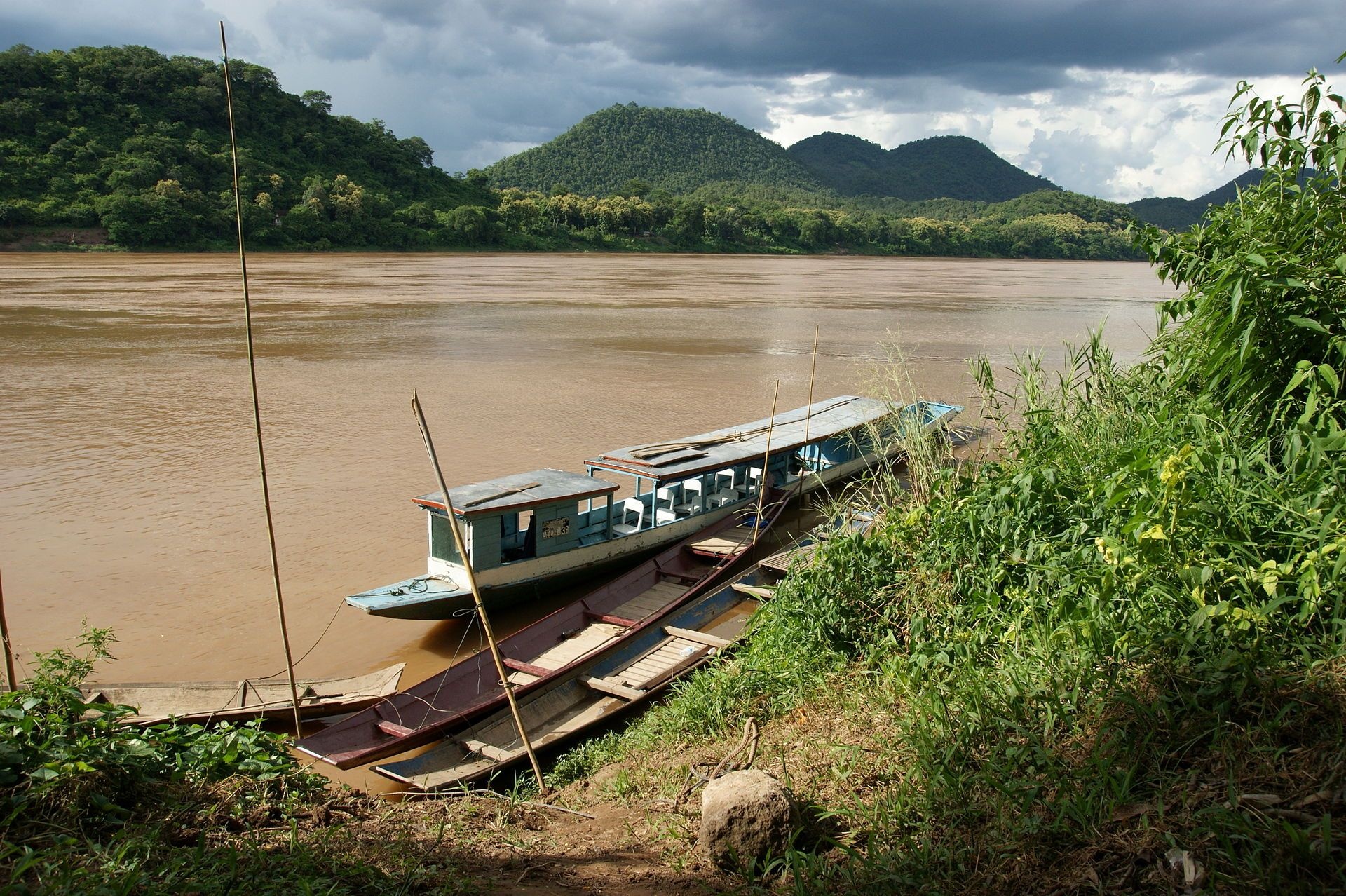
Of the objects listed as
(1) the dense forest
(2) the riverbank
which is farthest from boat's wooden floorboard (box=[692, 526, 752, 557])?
(1) the dense forest

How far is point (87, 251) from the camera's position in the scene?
157 feet

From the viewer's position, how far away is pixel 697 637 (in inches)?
303

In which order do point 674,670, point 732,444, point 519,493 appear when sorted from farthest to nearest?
1. point 732,444
2. point 519,493
3. point 674,670

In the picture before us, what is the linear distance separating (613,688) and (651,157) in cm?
15703

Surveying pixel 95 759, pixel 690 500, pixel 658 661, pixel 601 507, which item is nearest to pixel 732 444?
pixel 690 500

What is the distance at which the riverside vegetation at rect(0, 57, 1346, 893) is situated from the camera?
123 inches

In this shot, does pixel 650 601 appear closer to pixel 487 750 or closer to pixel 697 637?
pixel 697 637

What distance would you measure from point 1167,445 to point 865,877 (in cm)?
277

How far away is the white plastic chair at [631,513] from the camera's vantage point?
10.6 metres

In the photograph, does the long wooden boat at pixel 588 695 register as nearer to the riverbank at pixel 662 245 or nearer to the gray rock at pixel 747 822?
the gray rock at pixel 747 822

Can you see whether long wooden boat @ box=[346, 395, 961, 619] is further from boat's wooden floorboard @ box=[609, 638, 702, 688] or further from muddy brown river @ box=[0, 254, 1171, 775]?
boat's wooden floorboard @ box=[609, 638, 702, 688]

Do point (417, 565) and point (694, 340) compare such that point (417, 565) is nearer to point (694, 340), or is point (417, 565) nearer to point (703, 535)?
point (703, 535)

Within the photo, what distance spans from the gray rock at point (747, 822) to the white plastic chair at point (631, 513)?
6.86m

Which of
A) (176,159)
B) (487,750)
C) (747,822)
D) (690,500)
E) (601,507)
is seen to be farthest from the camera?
(176,159)
